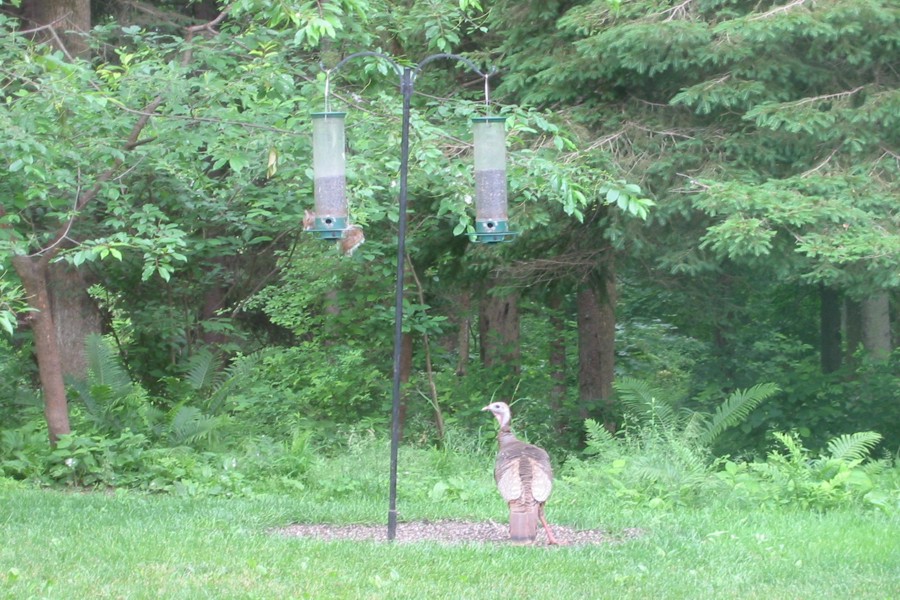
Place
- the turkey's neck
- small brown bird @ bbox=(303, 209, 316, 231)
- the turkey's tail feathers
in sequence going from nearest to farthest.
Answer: small brown bird @ bbox=(303, 209, 316, 231) → the turkey's tail feathers → the turkey's neck

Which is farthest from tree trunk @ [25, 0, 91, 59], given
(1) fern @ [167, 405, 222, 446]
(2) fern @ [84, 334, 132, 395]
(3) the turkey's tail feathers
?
(3) the turkey's tail feathers

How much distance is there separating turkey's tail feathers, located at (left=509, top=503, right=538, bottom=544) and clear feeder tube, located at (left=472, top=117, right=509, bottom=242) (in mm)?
1618

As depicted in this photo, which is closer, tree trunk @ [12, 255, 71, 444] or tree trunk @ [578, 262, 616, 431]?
tree trunk @ [12, 255, 71, 444]

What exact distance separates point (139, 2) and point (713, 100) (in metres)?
8.06

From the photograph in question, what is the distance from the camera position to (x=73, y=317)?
12859mm

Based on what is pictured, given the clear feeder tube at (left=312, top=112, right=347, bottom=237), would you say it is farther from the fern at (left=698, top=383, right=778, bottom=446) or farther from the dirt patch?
the fern at (left=698, top=383, right=778, bottom=446)

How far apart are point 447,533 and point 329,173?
2.56 metres

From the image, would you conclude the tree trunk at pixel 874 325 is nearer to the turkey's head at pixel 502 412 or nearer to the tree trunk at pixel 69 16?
the turkey's head at pixel 502 412

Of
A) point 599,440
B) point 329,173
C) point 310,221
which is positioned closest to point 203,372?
point 599,440

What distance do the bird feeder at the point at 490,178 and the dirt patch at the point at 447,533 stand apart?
6.42 ft

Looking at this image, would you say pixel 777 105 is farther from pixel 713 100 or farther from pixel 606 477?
pixel 606 477

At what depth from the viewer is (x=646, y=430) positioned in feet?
30.5

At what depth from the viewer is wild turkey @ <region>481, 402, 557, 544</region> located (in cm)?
592

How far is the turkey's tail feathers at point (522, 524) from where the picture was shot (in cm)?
607
